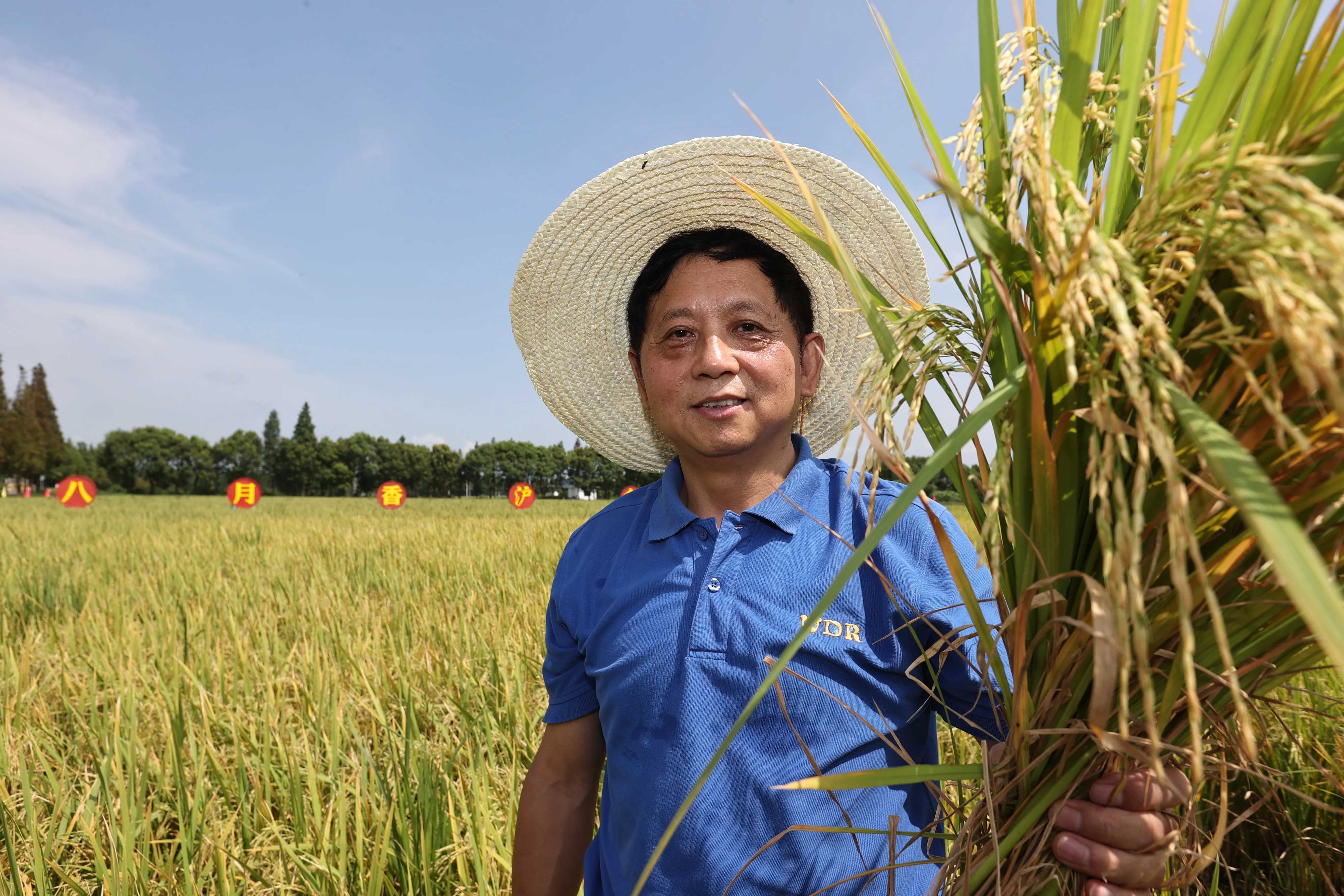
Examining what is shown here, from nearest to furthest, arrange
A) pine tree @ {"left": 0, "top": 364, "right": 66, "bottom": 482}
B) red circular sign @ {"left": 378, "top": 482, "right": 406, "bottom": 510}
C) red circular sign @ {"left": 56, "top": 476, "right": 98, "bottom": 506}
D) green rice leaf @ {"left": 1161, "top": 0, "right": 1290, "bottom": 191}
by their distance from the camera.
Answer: green rice leaf @ {"left": 1161, "top": 0, "right": 1290, "bottom": 191} < red circular sign @ {"left": 56, "top": 476, "right": 98, "bottom": 506} < red circular sign @ {"left": 378, "top": 482, "right": 406, "bottom": 510} < pine tree @ {"left": 0, "top": 364, "right": 66, "bottom": 482}

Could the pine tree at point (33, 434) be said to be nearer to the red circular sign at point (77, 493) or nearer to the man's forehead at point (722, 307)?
the red circular sign at point (77, 493)

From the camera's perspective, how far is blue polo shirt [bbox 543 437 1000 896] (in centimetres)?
117

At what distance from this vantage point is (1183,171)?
572 millimetres

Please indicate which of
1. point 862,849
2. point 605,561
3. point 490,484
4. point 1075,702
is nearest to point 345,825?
point 605,561

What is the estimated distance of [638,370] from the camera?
1.83 metres

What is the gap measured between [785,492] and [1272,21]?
98 cm

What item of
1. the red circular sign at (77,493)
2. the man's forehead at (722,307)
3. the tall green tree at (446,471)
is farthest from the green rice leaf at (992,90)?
the tall green tree at (446,471)

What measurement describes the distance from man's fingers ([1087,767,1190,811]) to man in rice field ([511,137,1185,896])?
2cm

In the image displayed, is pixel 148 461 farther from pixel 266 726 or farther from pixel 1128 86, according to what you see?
pixel 1128 86

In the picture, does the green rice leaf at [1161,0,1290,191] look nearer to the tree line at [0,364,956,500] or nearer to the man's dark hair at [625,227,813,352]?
the man's dark hair at [625,227,813,352]

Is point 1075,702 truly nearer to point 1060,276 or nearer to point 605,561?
point 1060,276

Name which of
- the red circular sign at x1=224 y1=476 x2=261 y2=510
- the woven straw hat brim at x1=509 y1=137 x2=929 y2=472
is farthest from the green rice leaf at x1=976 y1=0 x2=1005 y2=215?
the red circular sign at x1=224 y1=476 x2=261 y2=510

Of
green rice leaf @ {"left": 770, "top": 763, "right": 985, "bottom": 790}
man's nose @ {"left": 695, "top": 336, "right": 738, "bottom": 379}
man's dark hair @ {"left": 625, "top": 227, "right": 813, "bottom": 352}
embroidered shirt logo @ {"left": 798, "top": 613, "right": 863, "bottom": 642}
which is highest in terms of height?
man's dark hair @ {"left": 625, "top": 227, "right": 813, "bottom": 352}

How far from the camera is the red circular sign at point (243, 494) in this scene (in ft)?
77.0
